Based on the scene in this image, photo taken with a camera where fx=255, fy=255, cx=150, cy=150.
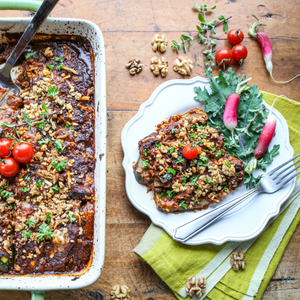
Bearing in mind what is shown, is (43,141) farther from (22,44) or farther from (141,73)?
(141,73)

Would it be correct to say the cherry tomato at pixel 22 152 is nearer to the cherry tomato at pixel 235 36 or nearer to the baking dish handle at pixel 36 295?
the baking dish handle at pixel 36 295

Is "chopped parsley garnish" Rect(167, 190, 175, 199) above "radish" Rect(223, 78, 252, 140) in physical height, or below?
below

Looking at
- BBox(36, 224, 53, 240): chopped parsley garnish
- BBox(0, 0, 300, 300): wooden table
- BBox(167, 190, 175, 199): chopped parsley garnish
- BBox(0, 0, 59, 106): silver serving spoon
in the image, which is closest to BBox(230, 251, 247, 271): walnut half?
BBox(0, 0, 300, 300): wooden table

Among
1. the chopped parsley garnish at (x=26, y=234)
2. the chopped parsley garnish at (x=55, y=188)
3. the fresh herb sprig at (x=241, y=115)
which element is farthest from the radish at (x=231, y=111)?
the chopped parsley garnish at (x=26, y=234)

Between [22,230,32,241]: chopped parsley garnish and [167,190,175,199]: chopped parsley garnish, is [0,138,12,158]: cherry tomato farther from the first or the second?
[167,190,175,199]: chopped parsley garnish

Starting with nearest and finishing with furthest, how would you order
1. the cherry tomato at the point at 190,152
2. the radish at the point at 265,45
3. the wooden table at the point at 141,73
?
the cherry tomato at the point at 190,152
the wooden table at the point at 141,73
the radish at the point at 265,45

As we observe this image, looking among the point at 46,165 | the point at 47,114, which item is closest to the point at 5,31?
the point at 47,114

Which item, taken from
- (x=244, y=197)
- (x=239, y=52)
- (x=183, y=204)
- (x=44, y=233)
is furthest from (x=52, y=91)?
(x=244, y=197)
